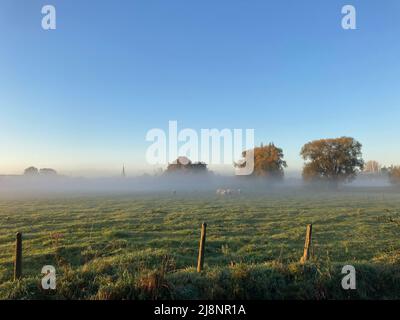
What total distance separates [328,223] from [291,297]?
14.4m

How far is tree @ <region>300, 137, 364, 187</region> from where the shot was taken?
65062 millimetres

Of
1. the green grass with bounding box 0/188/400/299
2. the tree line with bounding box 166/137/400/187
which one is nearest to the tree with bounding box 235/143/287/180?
the tree line with bounding box 166/137/400/187

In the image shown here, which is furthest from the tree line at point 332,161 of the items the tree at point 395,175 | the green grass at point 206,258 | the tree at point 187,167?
the green grass at point 206,258

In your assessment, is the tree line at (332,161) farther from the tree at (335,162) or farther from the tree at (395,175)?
the tree at (395,175)

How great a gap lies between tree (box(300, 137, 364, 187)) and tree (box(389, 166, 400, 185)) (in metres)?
15.6

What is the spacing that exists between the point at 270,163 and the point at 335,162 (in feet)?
52.4

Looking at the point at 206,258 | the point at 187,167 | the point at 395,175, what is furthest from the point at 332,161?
the point at 206,258

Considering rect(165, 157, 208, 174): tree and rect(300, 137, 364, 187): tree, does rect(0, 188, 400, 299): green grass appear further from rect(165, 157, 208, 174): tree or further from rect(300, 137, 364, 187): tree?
rect(165, 157, 208, 174): tree

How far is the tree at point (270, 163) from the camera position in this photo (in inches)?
2879

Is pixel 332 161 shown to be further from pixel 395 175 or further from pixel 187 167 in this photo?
pixel 187 167
